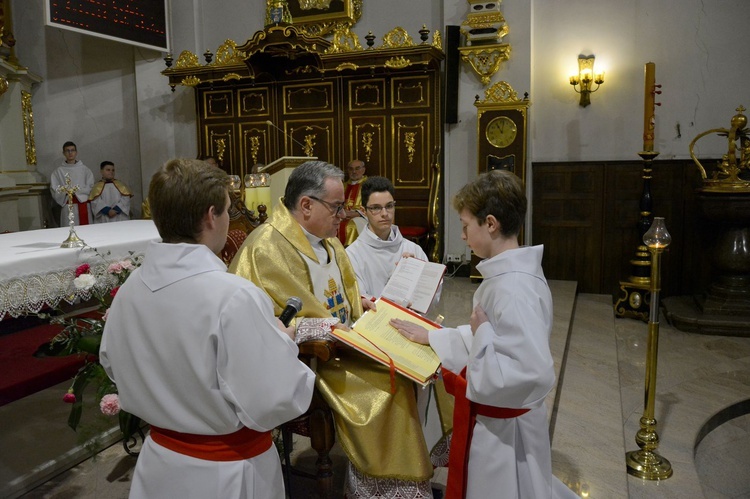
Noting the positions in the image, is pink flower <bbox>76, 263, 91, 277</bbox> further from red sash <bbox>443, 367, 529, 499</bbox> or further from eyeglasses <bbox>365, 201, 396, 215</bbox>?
red sash <bbox>443, 367, 529, 499</bbox>

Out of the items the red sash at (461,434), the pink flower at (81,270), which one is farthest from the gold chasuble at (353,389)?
the pink flower at (81,270)

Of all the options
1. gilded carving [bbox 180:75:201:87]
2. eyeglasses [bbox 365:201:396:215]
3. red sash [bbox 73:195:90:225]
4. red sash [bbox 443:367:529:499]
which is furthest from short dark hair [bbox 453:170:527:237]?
red sash [bbox 73:195:90:225]

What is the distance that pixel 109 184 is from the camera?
28.8 ft

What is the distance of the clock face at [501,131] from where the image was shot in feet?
22.8

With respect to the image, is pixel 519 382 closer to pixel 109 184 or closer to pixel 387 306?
pixel 387 306

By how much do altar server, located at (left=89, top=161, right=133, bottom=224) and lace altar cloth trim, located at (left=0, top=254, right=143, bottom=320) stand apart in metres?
5.72

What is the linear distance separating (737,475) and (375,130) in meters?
5.64

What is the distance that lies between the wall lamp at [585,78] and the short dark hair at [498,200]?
5.67m

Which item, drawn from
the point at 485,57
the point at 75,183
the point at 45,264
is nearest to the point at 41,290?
the point at 45,264

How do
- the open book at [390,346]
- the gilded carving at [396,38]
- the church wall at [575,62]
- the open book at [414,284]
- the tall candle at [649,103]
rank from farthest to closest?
1. the gilded carving at [396,38]
2. the church wall at [575,62]
3. the tall candle at [649,103]
4. the open book at [414,284]
5. the open book at [390,346]

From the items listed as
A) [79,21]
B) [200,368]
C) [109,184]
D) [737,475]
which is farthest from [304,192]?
[109,184]

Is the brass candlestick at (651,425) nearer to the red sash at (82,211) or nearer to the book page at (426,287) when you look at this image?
the book page at (426,287)

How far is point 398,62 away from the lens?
732cm

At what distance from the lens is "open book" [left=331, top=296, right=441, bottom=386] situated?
2.20m
